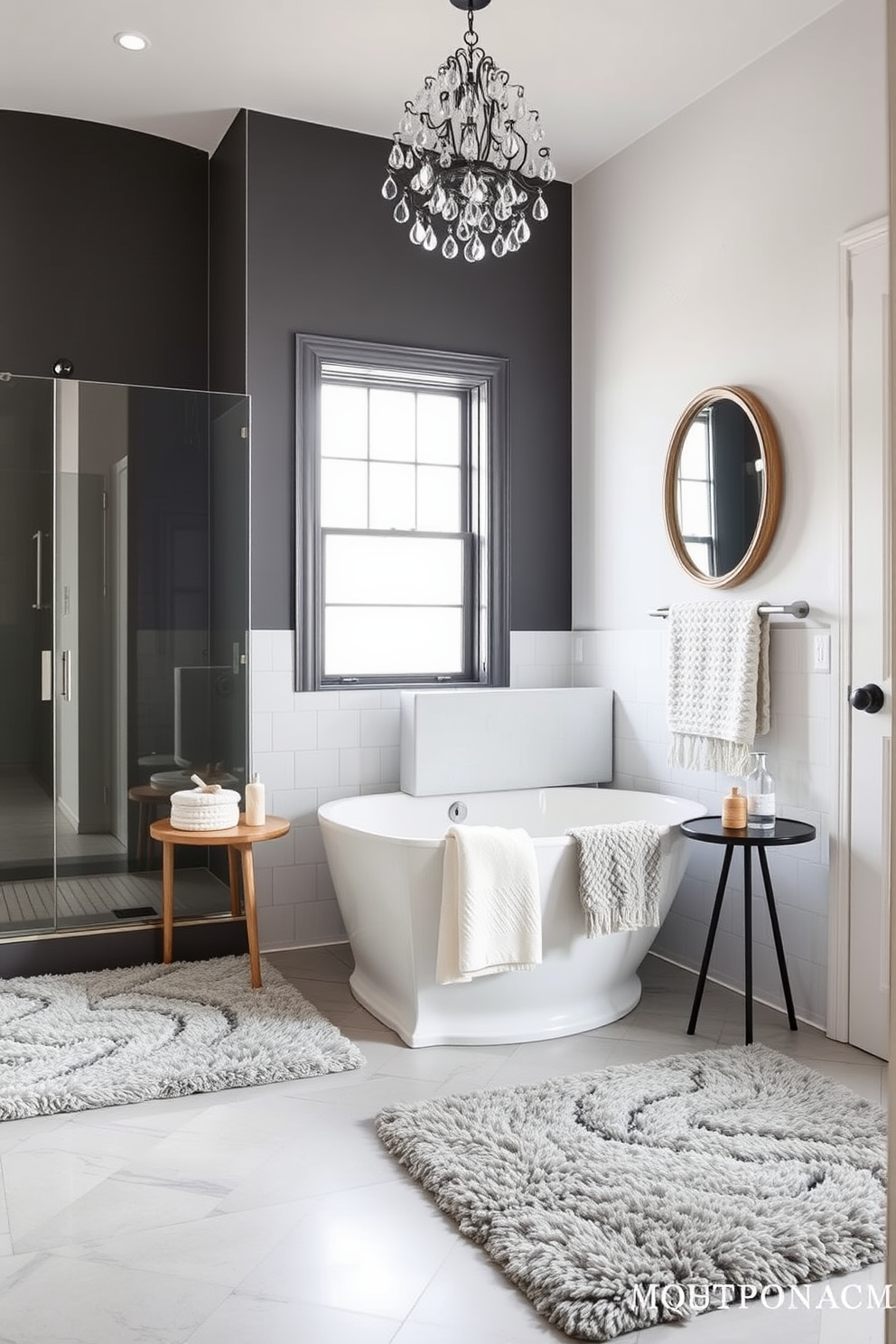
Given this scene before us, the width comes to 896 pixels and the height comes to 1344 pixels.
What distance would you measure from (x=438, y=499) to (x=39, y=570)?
177 cm

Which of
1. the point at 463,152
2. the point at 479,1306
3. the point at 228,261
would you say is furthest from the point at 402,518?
the point at 479,1306

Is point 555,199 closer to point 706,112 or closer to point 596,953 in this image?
→ point 706,112

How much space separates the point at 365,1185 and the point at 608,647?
2.73 metres

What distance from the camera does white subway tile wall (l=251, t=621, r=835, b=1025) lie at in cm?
371

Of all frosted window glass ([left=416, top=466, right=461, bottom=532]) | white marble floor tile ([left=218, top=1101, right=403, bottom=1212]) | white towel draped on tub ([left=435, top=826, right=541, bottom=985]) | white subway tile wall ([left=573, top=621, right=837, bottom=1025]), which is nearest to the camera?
white marble floor tile ([left=218, top=1101, right=403, bottom=1212])

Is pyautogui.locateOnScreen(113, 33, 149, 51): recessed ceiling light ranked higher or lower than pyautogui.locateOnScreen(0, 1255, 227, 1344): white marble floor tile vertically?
higher

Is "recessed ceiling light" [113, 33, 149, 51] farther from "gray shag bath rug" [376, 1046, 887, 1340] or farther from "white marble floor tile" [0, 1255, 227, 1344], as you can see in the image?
"white marble floor tile" [0, 1255, 227, 1344]

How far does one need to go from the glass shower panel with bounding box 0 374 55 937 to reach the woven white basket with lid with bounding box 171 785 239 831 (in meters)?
0.45

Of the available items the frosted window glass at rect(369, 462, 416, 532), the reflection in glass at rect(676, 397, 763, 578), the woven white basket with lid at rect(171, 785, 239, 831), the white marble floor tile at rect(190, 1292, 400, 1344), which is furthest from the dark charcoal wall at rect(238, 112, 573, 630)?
the white marble floor tile at rect(190, 1292, 400, 1344)

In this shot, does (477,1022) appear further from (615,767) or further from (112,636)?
(112,636)

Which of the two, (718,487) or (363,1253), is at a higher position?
(718,487)

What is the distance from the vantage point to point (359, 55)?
3.88 metres

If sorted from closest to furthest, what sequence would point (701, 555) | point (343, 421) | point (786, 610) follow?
Result: point (786, 610)
point (701, 555)
point (343, 421)

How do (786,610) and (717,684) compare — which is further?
(717,684)
